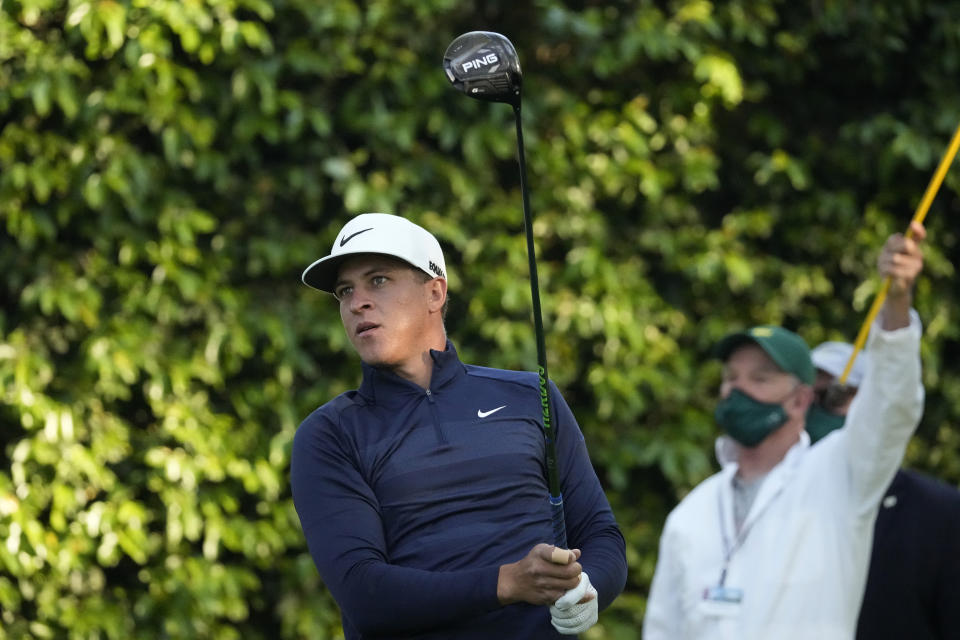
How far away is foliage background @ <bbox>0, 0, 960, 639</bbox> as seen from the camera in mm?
5180

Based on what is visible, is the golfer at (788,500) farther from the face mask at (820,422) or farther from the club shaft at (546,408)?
the club shaft at (546,408)

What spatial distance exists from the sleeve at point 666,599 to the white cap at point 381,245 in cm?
178

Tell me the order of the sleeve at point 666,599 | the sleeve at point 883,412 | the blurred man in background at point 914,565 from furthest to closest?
the sleeve at point 666,599
the blurred man in background at point 914,565
the sleeve at point 883,412

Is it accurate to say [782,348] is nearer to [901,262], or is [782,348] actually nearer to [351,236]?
[901,262]

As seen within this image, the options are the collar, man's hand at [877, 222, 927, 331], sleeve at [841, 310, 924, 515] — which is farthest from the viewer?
sleeve at [841, 310, 924, 515]

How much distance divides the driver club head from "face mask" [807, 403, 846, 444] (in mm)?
2481

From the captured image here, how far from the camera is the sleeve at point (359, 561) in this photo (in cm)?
231

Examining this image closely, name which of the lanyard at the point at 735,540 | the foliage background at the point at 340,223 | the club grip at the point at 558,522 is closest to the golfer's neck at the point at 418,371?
the club grip at the point at 558,522

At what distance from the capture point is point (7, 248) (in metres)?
5.29

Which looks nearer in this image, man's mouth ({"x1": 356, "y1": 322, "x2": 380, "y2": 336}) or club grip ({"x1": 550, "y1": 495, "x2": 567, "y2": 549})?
club grip ({"x1": 550, "y1": 495, "x2": 567, "y2": 549})

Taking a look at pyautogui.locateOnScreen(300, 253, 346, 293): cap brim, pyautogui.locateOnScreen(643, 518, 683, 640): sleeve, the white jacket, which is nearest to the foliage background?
pyautogui.locateOnScreen(643, 518, 683, 640): sleeve

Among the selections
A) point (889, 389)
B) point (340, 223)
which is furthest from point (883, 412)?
point (340, 223)

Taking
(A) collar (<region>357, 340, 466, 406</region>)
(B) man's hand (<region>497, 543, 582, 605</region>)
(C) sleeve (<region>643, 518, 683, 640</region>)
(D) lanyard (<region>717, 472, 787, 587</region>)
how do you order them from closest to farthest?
(B) man's hand (<region>497, 543, 582, 605</region>) < (A) collar (<region>357, 340, 466, 406</region>) < (D) lanyard (<region>717, 472, 787, 587</region>) < (C) sleeve (<region>643, 518, 683, 640</region>)

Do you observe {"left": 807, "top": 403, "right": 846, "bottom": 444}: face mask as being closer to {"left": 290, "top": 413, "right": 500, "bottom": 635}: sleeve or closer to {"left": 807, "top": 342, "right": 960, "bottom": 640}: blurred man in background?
{"left": 807, "top": 342, "right": 960, "bottom": 640}: blurred man in background
